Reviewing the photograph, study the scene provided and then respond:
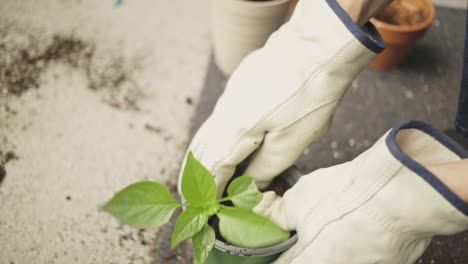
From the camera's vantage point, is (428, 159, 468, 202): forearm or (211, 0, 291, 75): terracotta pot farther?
(211, 0, 291, 75): terracotta pot

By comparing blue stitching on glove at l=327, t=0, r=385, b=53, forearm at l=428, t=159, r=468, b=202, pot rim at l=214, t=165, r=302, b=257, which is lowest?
pot rim at l=214, t=165, r=302, b=257

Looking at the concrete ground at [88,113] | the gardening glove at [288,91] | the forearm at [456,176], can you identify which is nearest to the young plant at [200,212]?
the gardening glove at [288,91]

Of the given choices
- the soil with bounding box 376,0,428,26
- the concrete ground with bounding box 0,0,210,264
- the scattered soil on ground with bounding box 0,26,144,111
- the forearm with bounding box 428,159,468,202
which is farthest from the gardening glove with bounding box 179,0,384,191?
the soil with bounding box 376,0,428,26

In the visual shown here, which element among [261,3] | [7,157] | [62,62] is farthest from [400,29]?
[7,157]

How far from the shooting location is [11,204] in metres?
1.04

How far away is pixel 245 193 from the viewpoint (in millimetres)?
632

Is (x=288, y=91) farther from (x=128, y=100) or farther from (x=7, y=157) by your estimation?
(x=7, y=157)

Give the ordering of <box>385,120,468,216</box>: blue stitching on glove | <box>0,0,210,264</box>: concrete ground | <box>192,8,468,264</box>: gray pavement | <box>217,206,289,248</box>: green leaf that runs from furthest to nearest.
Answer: <box>192,8,468,264</box>: gray pavement → <box>0,0,210,264</box>: concrete ground → <box>217,206,289,248</box>: green leaf → <box>385,120,468,216</box>: blue stitching on glove

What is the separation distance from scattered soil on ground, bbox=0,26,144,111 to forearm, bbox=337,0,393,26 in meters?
0.84

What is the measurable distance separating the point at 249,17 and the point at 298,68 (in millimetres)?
556

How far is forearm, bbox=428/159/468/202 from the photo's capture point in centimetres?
52

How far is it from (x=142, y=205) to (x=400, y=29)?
1.12 meters

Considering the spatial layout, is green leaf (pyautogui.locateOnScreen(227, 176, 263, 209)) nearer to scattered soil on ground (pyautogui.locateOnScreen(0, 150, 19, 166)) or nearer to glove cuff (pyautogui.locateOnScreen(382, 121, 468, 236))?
glove cuff (pyautogui.locateOnScreen(382, 121, 468, 236))

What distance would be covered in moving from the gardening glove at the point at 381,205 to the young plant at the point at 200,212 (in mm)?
90
